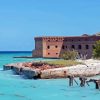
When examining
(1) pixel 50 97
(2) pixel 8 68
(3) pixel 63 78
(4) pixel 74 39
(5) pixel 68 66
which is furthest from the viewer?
(4) pixel 74 39

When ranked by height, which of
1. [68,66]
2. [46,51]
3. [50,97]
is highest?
[46,51]

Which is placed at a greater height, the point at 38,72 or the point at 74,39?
the point at 74,39

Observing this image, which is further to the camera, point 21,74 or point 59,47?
point 59,47

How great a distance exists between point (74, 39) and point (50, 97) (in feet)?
193

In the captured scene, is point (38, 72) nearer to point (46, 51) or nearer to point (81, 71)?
point (81, 71)

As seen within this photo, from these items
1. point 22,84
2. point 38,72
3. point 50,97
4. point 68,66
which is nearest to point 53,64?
point 68,66

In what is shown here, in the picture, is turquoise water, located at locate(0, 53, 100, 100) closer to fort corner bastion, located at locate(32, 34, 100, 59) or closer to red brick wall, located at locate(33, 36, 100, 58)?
fort corner bastion, located at locate(32, 34, 100, 59)

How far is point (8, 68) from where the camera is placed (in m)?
43.8

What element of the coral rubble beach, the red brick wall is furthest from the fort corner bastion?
the coral rubble beach

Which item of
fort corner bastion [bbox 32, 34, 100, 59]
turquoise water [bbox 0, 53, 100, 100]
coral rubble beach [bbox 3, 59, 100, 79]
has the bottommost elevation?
turquoise water [bbox 0, 53, 100, 100]

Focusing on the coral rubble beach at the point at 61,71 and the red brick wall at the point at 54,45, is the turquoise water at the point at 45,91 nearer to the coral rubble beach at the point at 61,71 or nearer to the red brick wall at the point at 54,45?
the coral rubble beach at the point at 61,71

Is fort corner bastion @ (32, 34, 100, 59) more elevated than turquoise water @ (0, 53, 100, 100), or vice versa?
fort corner bastion @ (32, 34, 100, 59)

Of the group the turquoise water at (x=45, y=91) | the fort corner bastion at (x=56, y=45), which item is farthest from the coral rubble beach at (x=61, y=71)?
the fort corner bastion at (x=56, y=45)

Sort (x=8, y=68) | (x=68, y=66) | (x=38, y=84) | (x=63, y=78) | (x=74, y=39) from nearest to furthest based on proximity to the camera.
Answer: (x=38, y=84), (x=63, y=78), (x=68, y=66), (x=8, y=68), (x=74, y=39)
